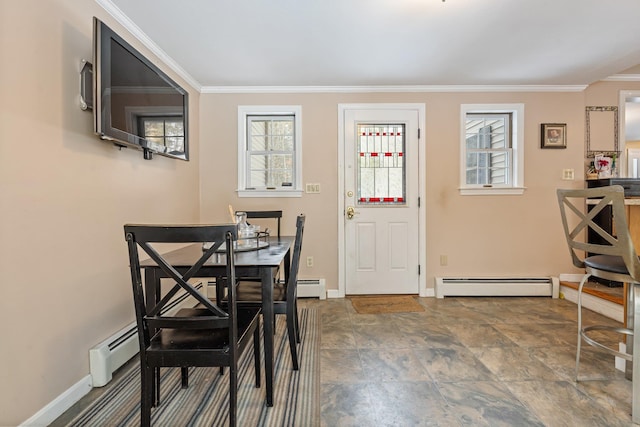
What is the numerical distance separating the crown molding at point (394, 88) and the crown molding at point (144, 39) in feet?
1.12

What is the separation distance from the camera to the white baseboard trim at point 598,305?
2706 mm

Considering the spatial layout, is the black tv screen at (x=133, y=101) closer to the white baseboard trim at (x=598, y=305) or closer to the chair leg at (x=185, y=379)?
the chair leg at (x=185, y=379)

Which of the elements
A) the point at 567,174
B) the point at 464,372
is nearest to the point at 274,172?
the point at 464,372

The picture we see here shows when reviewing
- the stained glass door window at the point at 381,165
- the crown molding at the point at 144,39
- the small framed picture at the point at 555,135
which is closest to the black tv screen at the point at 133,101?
the crown molding at the point at 144,39

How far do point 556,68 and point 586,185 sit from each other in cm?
141

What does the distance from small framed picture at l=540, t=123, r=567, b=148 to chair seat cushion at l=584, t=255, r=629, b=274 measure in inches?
85.6

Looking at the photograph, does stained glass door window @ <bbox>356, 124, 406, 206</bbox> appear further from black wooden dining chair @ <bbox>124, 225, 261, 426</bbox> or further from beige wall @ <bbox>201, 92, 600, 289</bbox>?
black wooden dining chair @ <bbox>124, 225, 261, 426</bbox>

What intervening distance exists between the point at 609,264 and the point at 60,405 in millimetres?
2911

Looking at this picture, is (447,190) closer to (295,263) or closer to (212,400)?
(295,263)

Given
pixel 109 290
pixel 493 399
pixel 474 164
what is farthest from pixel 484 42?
pixel 109 290

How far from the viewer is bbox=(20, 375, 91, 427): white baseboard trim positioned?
4.62 feet

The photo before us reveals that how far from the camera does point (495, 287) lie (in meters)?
3.40

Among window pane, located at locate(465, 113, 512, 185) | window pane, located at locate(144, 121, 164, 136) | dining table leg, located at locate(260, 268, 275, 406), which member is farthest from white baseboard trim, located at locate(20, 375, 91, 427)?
window pane, located at locate(465, 113, 512, 185)

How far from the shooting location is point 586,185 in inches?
137
